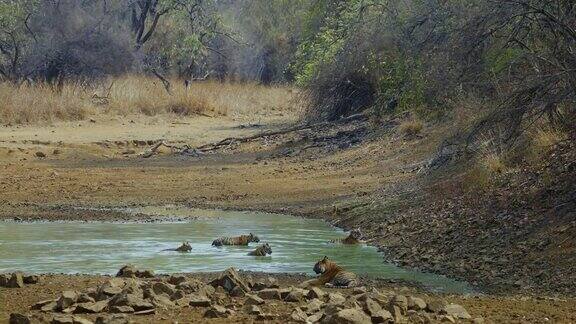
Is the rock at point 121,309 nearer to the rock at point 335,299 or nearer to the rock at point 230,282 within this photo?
the rock at point 230,282

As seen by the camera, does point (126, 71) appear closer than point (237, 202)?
No

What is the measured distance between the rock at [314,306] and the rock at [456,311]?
78 cm

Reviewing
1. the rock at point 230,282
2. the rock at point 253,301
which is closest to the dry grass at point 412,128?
the rock at point 230,282

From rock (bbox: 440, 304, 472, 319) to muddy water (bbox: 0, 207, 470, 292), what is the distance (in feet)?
8.36

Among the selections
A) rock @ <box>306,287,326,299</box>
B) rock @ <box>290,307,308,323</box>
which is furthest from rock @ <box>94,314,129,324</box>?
rock @ <box>306,287,326,299</box>

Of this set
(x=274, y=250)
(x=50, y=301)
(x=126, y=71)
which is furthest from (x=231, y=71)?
(x=50, y=301)

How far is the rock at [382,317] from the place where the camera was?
7.08 m

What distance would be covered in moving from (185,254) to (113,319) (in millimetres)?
5285

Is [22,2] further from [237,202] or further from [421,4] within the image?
[237,202]

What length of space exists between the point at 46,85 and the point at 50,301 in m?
26.0

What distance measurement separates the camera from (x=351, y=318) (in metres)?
6.84

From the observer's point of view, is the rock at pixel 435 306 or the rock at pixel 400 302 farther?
the rock at pixel 435 306

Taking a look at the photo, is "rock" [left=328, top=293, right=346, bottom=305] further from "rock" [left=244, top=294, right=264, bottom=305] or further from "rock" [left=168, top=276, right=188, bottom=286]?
"rock" [left=168, top=276, right=188, bottom=286]

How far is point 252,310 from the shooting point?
294 inches
